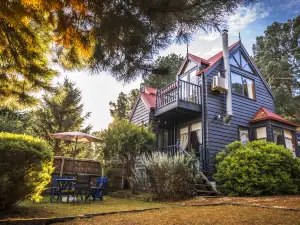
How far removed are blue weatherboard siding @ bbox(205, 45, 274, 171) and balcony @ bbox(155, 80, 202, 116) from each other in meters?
0.59

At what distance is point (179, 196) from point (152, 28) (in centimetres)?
562

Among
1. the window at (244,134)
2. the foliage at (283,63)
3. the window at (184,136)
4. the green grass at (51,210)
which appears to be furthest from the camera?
the foliage at (283,63)

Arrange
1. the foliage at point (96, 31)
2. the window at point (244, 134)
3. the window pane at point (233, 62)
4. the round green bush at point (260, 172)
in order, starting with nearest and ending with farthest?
the foliage at point (96, 31) → the round green bush at point (260, 172) → the window at point (244, 134) → the window pane at point (233, 62)

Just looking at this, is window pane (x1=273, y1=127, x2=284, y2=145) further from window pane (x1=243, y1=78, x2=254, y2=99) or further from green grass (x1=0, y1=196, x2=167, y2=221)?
green grass (x1=0, y1=196, x2=167, y2=221)

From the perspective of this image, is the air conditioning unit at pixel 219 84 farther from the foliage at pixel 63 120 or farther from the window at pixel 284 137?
the foliage at pixel 63 120

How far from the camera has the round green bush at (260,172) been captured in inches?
282

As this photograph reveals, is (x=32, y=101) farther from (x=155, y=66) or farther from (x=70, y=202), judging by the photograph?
(x=70, y=202)

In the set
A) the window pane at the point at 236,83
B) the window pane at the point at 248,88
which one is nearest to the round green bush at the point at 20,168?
the window pane at the point at 236,83

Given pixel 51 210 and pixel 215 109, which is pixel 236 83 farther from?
pixel 51 210

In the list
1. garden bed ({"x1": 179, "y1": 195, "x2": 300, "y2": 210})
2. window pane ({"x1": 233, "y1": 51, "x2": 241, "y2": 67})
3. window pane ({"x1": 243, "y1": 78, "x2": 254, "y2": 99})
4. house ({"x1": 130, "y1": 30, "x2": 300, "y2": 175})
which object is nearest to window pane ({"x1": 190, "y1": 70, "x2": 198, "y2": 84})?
house ({"x1": 130, "y1": 30, "x2": 300, "y2": 175})

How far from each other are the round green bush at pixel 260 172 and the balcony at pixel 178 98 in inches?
119

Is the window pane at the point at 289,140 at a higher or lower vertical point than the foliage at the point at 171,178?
higher

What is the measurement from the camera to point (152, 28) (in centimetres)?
280

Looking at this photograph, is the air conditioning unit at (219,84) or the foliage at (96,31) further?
the air conditioning unit at (219,84)
